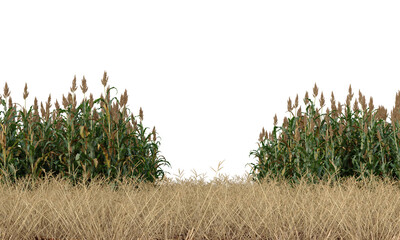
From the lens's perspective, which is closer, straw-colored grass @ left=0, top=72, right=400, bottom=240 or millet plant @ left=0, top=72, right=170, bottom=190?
straw-colored grass @ left=0, top=72, right=400, bottom=240

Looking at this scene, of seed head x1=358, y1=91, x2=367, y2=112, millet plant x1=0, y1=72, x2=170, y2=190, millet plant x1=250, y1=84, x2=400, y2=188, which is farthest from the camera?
seed head x1=358, y1=91, x2=367, y2=112

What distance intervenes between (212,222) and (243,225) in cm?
36

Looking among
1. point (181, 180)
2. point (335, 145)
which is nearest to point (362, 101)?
point (335, 145)

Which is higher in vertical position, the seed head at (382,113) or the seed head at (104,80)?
the seed head at (104,80)

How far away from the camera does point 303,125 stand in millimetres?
9328

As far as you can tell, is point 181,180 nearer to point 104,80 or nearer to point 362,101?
point 104,80

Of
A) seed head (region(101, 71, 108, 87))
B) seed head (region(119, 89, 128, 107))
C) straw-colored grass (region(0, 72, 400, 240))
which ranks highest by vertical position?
seed head (region(101, 71, 108, 87))

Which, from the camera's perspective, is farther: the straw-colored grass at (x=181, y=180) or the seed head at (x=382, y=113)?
the seed head at (x=382, y=113)

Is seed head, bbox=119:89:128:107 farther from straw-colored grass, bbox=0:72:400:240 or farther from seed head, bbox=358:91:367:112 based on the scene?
seed head, bbox=358:91:367:112

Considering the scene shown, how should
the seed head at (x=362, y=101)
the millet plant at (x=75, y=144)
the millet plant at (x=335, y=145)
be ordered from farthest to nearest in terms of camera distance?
1. the seed head at (x=362, y=101)
2. the millet plant at (x=335, y=145)
3. the millet plant at (x=75, y=144)

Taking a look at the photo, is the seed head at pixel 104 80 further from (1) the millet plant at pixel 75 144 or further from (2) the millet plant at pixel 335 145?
(2) the millet plant at pixel 335 145

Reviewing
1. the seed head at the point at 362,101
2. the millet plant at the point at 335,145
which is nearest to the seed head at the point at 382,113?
the millet plant at the point at 335,145

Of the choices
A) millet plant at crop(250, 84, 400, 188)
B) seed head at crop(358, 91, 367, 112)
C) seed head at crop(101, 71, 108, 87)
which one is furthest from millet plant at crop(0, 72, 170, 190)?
seed head at crop(358, 91, 367, 112)

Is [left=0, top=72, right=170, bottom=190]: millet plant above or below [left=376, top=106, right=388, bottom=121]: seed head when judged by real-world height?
below
